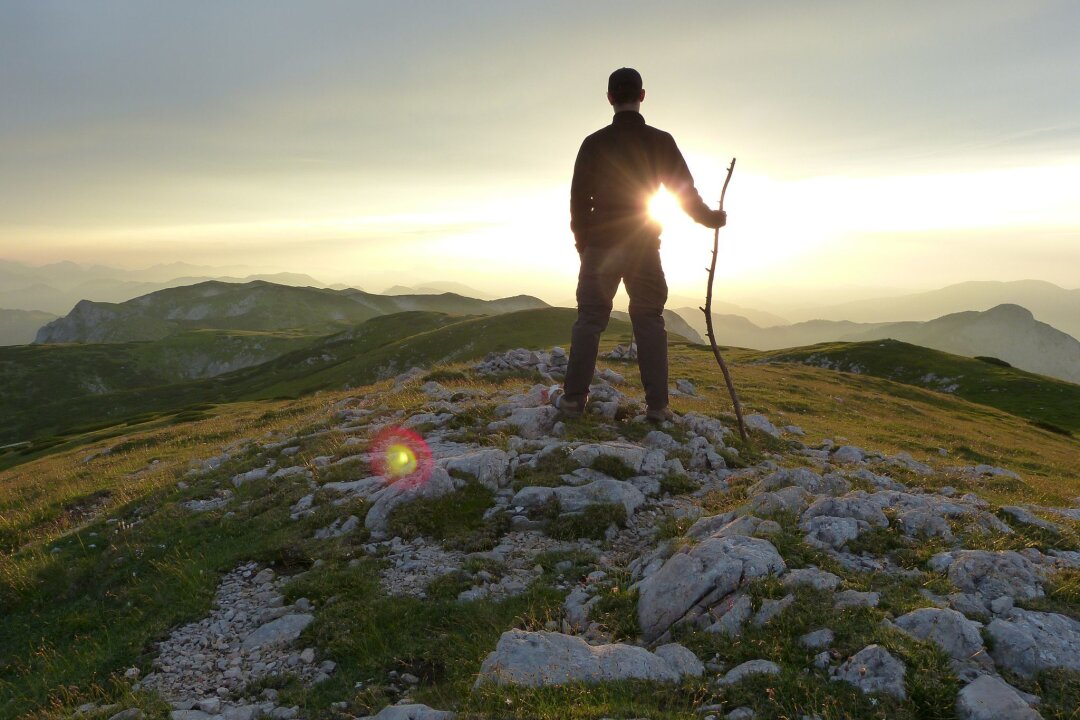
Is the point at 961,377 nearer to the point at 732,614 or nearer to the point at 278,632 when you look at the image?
the point at 732,614

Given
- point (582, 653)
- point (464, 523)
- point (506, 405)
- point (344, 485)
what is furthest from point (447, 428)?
point (582, 653)

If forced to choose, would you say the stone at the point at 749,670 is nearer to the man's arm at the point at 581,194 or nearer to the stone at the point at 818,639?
the stone at the point at 818,639

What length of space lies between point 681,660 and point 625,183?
839cm

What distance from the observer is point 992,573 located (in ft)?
19.4

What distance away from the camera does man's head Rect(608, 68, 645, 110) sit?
10.3 meters

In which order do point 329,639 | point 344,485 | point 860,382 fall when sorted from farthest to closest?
point 860,382
point 344,485
point 329,639

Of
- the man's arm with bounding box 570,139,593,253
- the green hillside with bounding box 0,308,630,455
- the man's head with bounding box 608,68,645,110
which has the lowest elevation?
the green hillside with bounding box 0,308,630,455

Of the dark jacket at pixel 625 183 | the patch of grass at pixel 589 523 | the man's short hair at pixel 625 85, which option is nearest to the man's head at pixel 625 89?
the man's short hair at pixel 625 85

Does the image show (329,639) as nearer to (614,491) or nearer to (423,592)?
(423,592)

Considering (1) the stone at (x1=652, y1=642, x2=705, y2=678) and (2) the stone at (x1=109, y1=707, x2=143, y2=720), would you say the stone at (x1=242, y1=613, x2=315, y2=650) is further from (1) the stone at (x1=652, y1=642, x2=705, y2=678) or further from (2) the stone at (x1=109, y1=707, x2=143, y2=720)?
(1) the stone at (x1=652, y1=642, x2=705, y2=678)

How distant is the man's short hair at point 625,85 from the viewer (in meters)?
10.3

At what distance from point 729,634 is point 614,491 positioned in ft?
12.0

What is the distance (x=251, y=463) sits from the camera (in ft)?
43.2

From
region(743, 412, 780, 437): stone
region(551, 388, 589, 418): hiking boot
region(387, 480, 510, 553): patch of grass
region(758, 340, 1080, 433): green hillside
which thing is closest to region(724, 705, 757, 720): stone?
region(387, 480, 510, 553): patch of grass
